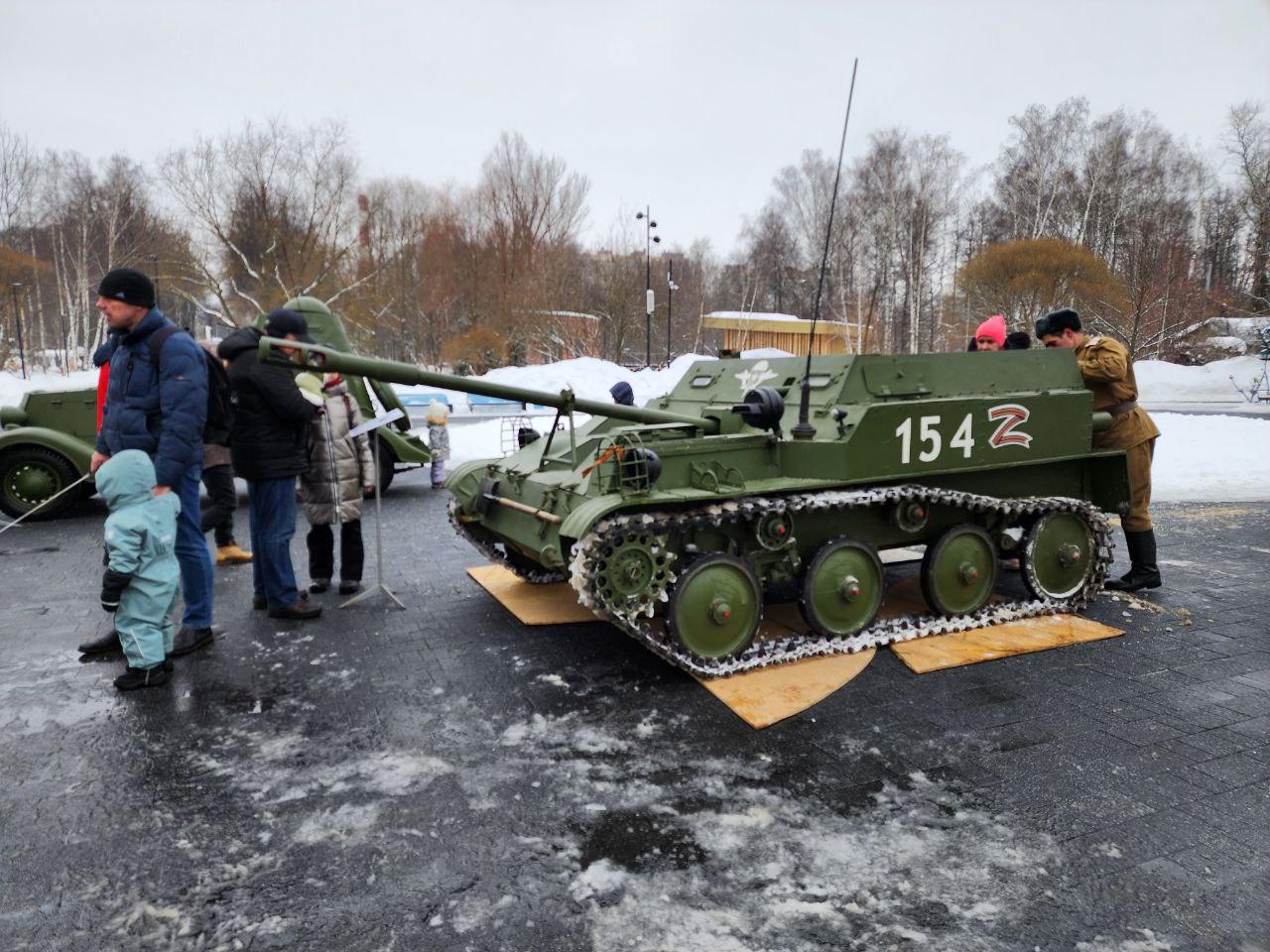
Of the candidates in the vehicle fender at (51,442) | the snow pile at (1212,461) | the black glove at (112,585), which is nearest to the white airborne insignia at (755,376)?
the black glove at (112,585)

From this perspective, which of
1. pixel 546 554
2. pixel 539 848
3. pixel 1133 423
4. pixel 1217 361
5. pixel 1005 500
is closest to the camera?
pixel 539 848

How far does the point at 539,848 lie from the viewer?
10.0 feet

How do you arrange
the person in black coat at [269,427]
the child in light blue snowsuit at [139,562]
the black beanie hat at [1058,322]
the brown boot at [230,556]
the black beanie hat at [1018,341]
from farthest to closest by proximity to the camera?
the brown boot at [230,556] → the black beanie hat at [1018,341] → the black beanie hat at [1058,322] → the person in black coat at [269,427] → the child in light blue snowsuit at [139,562]

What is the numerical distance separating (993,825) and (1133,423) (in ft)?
14.1

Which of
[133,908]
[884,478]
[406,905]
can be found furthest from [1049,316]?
[133,908]

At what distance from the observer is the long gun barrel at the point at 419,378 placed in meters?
4.23

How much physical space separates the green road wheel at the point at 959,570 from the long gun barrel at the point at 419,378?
5.46 ft

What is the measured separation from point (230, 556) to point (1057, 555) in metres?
6.76

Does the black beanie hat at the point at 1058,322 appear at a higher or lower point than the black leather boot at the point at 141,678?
higher

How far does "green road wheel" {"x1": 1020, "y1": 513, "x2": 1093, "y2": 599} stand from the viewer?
5766mm

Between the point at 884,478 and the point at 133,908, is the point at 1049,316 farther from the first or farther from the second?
the point at 133,908

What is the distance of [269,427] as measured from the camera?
5461mm

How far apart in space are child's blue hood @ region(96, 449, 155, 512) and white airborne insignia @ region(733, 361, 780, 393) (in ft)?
12.5

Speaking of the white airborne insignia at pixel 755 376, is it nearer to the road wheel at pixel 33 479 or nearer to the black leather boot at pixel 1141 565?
the black leather boot at pixel 1141 565
